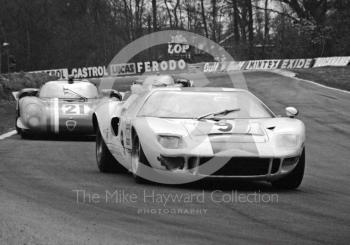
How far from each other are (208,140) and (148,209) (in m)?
→ 1.72

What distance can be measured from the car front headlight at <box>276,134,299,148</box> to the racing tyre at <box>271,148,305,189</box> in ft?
0.58

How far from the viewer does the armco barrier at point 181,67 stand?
58906mm

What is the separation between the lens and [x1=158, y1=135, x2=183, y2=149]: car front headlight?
823 cm

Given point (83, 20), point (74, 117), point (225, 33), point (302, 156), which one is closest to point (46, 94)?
point (74, 117)

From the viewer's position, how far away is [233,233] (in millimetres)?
5629

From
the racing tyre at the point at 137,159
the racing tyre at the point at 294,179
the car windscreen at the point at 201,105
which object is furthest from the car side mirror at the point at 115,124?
the racing tyre at the point at 294,179

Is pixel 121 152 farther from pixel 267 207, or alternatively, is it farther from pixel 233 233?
pixel 233 233

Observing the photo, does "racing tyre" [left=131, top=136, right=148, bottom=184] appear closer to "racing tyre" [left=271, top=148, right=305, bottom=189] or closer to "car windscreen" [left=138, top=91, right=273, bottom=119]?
"car windscreen" [left=138, top=91, right=273, bottom=119]

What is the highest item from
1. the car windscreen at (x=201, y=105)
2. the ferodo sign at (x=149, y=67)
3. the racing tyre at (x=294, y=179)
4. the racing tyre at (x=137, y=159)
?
the car windscreen at (x=201, y=105)

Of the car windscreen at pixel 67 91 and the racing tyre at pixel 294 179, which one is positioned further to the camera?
the car windscreen at pixel 67 91

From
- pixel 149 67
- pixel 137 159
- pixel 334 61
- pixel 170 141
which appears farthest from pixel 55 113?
pixel 149 67

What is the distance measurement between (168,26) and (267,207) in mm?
79799

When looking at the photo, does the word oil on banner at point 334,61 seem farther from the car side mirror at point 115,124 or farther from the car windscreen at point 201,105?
the car windscreen at point 201,105

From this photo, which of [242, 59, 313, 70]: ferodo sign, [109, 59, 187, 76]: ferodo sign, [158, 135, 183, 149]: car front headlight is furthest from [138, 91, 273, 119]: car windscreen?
[109, 59, 187, 76]: ferodo sign
